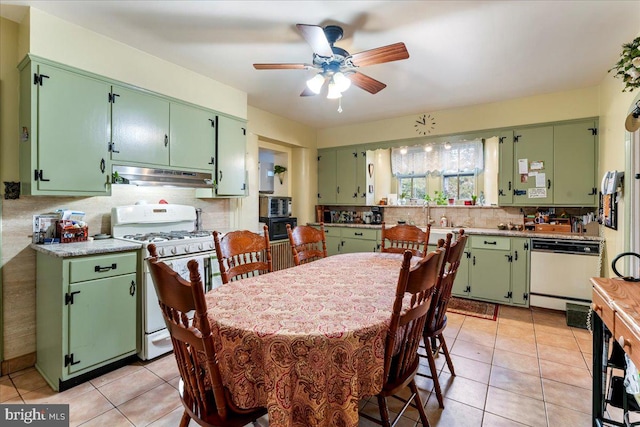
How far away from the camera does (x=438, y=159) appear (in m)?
4.61

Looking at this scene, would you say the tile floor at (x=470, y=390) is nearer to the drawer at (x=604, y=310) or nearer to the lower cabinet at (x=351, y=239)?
the drawer at (x=604, y=310)

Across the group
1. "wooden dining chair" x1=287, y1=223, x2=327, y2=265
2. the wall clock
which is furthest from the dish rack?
the wall clock

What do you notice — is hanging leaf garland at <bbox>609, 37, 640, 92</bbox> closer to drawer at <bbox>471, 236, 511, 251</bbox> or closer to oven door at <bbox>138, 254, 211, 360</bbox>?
drawer at <bbox>471, 236, 511, 251</bbox>

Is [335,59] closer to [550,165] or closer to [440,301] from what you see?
[440,301]

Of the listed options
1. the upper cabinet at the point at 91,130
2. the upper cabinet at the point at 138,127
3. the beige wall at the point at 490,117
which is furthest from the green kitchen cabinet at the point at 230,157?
the beige wall at the point at 490,117

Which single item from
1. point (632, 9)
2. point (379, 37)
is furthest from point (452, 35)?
point (632, 9)

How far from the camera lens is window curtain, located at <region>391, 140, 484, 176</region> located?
14.1ft

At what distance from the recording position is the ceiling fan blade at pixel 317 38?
1.87 m

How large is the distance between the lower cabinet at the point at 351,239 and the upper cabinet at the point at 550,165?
1.75 m

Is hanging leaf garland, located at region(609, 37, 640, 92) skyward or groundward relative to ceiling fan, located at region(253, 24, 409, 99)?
groundward

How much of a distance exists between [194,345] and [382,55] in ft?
6.66

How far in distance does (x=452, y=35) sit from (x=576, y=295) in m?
3.02

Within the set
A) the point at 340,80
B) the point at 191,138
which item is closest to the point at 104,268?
the point at 191,138

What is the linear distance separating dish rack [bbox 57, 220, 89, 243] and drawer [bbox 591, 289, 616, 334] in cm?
336
